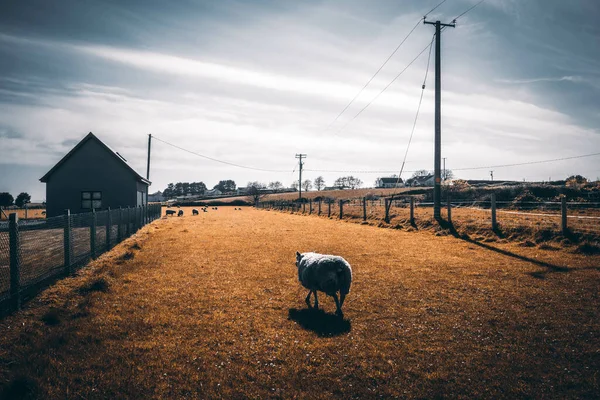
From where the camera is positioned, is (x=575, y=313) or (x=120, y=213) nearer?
(x=575, y=313)

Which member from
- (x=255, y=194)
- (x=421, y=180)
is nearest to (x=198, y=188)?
(x=255, y=194)

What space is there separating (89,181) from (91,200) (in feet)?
5.76

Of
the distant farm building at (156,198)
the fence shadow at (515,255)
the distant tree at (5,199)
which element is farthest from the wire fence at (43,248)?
the distant farm building at (156,198)

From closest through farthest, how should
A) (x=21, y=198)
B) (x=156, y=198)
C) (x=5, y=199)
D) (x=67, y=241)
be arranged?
1. (x=67, y=241)
2. (x=5, y=199)
3. (x=21, y=198)
4. (x=156, y=198)

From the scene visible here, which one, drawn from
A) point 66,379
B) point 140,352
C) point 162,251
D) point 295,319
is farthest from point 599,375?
point 162,251

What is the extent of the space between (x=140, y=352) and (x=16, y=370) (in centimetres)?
147

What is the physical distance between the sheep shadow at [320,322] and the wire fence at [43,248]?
5592mm

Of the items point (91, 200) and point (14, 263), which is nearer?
point (14, 263)

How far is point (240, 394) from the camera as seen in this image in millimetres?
3746

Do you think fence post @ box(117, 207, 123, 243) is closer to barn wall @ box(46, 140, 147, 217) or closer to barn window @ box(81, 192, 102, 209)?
barn wall @ box(46, 140, 147, 217)

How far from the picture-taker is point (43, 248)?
7.98 m

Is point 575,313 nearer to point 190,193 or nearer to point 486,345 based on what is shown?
point 486,345

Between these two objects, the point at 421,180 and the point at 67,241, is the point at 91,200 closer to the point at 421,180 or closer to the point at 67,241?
the point at 67,241

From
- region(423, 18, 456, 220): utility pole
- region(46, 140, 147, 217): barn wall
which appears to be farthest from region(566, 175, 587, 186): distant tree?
region(46, 140, 147, 217): barn wall
